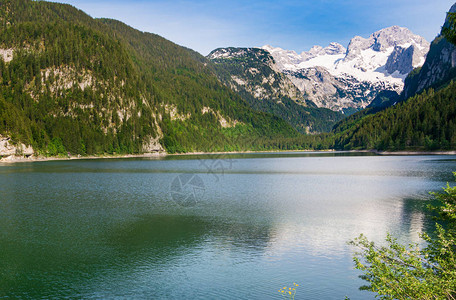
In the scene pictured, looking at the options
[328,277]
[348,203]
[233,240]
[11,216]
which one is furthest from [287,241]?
[11,216]

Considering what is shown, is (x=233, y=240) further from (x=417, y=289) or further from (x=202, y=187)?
(x=202, y=187)

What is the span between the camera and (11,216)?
154ft

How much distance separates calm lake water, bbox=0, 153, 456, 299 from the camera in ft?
80.7

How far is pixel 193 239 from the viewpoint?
1426 inches

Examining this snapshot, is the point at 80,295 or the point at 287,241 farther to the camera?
the point at 287,241

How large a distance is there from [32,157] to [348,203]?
176013 mm

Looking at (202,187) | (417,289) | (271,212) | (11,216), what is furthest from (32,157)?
(417,289)

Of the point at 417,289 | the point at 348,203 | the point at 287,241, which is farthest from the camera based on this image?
the point at 348,203

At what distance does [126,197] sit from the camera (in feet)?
207

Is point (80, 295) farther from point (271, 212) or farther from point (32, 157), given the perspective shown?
point (32, 157)

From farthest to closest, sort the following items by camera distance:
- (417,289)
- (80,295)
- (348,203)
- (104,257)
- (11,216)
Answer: (348,203)
(11,216)
(104,257)
(80,295)
(417,289)

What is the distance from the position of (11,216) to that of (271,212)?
3509 centimetres

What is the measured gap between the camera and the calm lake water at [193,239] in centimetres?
2459

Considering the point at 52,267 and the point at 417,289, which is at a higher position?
the point at 417,289
